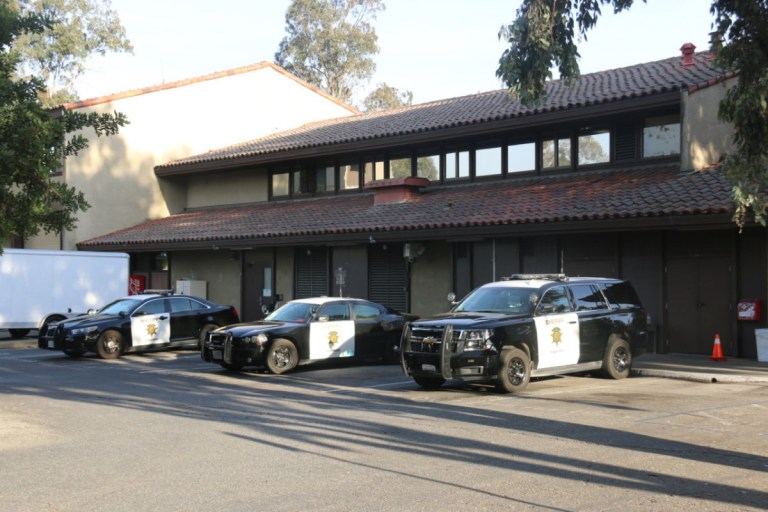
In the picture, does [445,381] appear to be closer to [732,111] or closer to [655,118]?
[732,111]

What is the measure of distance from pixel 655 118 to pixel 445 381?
10.1m

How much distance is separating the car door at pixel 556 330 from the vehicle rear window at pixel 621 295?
1140 millimetres

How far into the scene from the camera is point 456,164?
83.0 ft

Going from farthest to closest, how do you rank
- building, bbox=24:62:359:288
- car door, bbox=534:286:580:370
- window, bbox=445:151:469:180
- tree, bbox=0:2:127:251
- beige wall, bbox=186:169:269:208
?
building, bbox=24:62:359:288 < beige wall, bbox=186:169:269:208 < window, bbox=445:151:469:180 < car door, bbox=534:286:580:370 < tree, bbox=0:2:127:251

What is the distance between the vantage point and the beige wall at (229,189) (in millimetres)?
31156

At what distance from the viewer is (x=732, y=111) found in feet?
32.2

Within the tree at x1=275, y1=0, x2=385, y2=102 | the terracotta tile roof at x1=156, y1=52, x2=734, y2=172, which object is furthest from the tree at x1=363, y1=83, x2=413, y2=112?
the terracotta tile roof at x1=156, y1=52, x2=734, y2=172

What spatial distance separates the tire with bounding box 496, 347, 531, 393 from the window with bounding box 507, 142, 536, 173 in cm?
1121

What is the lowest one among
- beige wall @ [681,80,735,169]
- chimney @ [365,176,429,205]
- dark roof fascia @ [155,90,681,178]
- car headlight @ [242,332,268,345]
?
car headlight @ [242,332,268,345]

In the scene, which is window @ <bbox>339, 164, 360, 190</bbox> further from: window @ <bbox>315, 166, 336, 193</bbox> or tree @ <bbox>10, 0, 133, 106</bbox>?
tree @ <bbox>10, 0, 133, 106</bbox>

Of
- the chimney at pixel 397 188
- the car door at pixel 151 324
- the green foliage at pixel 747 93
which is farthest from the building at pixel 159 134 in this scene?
the green foliage at pixel 747 93

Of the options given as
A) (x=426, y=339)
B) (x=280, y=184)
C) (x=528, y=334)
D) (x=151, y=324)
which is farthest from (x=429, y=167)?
(x=426, y=339)

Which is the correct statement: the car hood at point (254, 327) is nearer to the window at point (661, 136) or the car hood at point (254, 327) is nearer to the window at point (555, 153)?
the window at point (555, 153)

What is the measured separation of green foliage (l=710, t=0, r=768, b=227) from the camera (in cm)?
962
